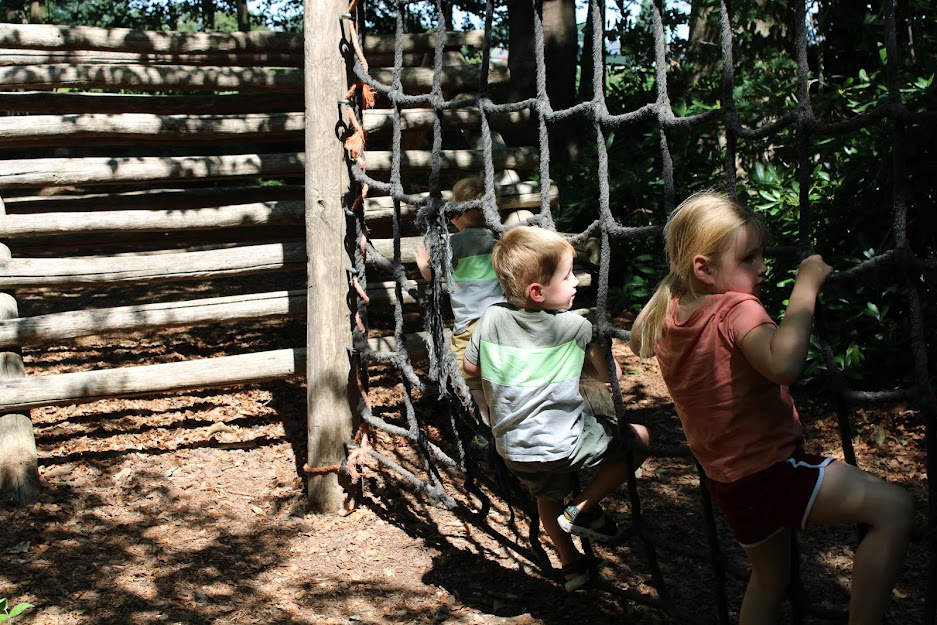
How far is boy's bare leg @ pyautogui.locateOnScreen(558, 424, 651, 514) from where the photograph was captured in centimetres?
272

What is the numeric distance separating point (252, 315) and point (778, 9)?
4525 millimetres

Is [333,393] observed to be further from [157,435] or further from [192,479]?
[157,435]

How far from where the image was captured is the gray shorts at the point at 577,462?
9.05ft

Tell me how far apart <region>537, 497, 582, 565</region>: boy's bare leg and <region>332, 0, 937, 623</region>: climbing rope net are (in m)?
0.21

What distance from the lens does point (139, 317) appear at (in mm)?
4312

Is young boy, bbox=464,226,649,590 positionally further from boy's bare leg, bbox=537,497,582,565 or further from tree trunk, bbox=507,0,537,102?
tree trunk, bbox=507,0,537,102

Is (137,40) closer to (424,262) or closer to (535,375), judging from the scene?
(424,262)

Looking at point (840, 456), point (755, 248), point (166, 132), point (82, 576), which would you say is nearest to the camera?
point (755, 248)

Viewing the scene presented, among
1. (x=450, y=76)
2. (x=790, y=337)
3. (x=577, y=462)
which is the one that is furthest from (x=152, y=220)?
(x=790, y=337)

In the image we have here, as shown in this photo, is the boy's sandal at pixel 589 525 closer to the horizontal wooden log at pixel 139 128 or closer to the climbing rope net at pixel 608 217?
the climbing rope net at pixel 608 217

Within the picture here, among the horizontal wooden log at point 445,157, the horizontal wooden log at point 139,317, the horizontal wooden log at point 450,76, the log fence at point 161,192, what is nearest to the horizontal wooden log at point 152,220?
the log fence at point 161,192

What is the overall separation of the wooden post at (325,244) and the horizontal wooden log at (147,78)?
142cm

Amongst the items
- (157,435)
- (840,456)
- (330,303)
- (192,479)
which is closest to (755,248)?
(330,303)

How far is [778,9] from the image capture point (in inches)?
261
